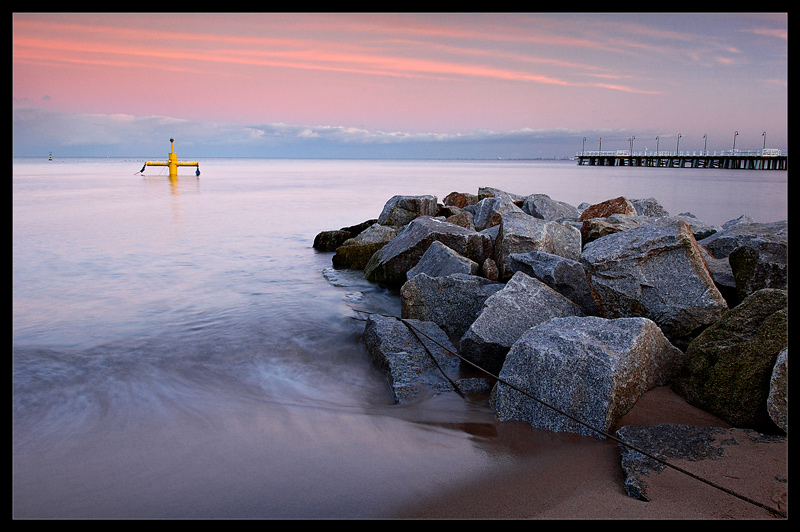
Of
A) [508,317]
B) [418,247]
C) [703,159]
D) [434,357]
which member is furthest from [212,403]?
[703,159]

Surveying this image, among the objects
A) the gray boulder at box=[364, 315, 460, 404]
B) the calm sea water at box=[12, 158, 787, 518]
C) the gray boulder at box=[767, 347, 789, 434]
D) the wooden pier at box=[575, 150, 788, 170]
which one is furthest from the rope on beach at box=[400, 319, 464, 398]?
the wooden pier at box=[575, 150, 788, 170]

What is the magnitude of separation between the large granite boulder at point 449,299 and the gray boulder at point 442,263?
518mm

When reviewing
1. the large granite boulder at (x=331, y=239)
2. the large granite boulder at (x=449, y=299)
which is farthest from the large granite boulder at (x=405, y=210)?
the large granite boulder at (x=449, y=299)

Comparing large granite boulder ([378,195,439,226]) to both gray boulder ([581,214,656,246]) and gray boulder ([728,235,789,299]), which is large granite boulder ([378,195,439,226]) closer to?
gray boulder ([581,214,656,246])

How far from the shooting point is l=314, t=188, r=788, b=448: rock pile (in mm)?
3496

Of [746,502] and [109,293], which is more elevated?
[109,293]

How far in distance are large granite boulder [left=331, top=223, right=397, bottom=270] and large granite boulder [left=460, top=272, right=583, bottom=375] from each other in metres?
5.21

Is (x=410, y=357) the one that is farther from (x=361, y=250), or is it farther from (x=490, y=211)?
(x=490, y=211)

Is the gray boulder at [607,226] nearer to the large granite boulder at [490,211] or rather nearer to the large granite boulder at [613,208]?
the large granite boulder at [613,208]

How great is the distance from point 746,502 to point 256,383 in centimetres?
389

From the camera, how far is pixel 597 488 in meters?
2.97

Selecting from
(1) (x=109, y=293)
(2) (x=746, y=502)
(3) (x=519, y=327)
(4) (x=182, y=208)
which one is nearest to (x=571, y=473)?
(2) (x=746, y=502)

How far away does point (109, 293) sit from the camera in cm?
801
